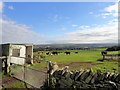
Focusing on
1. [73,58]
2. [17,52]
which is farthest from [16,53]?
[73,58]

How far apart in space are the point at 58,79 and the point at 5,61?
7200 millimetres

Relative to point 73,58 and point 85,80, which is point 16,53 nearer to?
point 85,80

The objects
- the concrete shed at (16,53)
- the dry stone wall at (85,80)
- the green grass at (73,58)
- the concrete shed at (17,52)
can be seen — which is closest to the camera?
the dry stone wall at (85,80)

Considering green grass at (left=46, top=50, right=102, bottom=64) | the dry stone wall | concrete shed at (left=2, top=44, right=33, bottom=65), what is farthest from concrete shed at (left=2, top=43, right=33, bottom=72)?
the dry stone wall

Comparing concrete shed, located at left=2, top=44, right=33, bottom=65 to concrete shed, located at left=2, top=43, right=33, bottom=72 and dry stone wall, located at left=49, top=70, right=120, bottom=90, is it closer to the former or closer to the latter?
concrete shed, located at left=2, top=43, right=33, bottom=72

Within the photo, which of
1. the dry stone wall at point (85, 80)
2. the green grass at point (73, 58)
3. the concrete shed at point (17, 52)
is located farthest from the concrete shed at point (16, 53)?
the dry stone wall at point (85, 80)

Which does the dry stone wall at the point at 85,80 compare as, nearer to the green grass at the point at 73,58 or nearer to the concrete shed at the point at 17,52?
the concrete shed at the point at 17,52

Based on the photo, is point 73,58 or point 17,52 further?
point 73,58

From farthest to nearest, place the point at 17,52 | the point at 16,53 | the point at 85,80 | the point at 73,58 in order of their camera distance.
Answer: the point at 73,58, the point at 17,52, the point at 16,53, the point at 85,80

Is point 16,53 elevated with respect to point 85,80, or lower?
elevated

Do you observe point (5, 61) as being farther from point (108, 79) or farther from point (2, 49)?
point (108, 79)

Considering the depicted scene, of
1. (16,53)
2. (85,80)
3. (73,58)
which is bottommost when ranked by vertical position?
(73,58)

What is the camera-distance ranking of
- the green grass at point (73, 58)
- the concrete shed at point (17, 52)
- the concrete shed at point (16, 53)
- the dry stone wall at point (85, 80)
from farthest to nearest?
1. the green grass at point (73, 58)
2. the concrete shed at point (17, 52)
3. the concrete shed at point (16, 53)
4. the dry stone wall at point (85, 80)

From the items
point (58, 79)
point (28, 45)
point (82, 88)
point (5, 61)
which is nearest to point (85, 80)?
point (82, 88)
